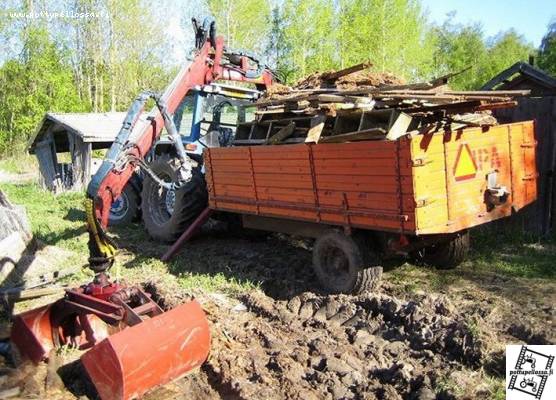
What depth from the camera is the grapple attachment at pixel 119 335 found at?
3.58m

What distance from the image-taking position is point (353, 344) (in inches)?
169

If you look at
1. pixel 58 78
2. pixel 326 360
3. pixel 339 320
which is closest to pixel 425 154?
pixel 339 320

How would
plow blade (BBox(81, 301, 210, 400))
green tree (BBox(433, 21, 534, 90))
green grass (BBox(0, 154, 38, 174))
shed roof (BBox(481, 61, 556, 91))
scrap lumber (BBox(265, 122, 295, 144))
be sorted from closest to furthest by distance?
plow blade (BBox(81, 301, 210, 400))
scrap lumber (BBox(265, 122, 295, 144))
shed roof (BBox(481, 61, 556, 91))
green grass (BBox(0, 154, 38, 174))
green tree (BBox(433, 21, 534, 90))

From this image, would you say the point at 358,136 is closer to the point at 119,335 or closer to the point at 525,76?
the point at 119,335

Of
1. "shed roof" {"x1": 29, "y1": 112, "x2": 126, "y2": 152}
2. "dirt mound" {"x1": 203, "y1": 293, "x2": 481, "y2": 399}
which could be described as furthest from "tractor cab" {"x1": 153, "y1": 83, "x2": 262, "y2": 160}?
"shed roof" {"x1": 29, "y1": 112, "x2": 126, "y2": 152}

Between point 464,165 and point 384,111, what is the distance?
0.94 m

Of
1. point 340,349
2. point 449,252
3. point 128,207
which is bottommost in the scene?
point 340,349

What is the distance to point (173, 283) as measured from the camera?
6.30m

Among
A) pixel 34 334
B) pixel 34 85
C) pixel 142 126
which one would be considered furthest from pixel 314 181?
pixel 34 85

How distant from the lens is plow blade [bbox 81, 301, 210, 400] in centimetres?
355

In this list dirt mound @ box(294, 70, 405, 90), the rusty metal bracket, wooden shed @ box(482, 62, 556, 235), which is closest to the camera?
the rusty metal bracket

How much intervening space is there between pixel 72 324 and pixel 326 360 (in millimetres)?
2390

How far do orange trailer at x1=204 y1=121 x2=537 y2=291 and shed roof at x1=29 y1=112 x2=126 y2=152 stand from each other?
11199 millimetres

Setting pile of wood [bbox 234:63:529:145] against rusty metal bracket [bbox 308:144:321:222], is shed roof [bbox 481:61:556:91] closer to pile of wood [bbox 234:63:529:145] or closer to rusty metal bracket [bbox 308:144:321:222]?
pile of wood [bbox 234:63:529:145]
